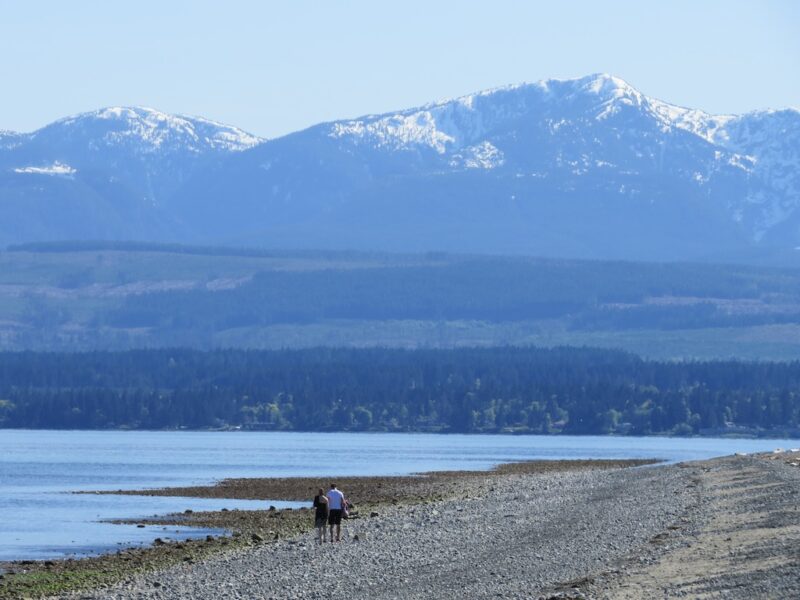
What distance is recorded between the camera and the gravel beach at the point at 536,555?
4638cm

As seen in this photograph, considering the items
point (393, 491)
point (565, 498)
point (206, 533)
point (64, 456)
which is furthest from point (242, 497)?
point (64, 456)

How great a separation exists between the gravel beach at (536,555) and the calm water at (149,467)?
9.74 meters

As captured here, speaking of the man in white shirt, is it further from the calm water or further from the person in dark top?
the calm water

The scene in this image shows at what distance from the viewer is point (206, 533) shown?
230 ft

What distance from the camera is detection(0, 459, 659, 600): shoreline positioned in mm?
54531

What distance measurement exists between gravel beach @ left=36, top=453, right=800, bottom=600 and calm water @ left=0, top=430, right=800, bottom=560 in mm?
9737

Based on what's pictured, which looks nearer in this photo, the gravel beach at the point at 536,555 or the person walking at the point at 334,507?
the gravel beach at the point at 536,555

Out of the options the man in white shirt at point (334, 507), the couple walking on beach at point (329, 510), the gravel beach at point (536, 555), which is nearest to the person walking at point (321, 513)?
the couple walking on beach at point (329, 510)

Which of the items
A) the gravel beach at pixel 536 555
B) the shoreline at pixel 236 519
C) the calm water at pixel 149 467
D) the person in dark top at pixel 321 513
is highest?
the person in dark top at pixel 321 513

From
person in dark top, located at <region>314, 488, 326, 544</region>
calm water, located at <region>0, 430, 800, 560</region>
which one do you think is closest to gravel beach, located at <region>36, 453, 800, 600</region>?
person in dark top, located at <region>314, 488, 326, 544</region>

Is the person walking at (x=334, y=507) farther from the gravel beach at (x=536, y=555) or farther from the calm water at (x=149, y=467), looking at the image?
the calm water at (x=149, y=467)

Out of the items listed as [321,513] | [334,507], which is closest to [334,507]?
[334,507]

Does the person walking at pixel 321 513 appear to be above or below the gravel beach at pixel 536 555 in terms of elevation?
above

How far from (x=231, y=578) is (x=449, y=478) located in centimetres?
5953
